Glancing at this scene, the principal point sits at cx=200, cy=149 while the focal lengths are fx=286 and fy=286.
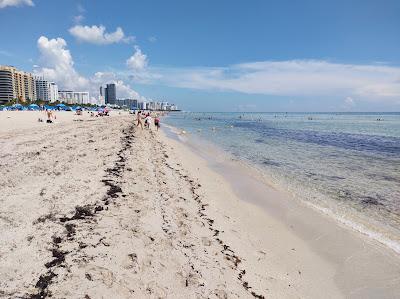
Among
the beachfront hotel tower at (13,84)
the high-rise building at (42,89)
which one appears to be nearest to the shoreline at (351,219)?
the beachfront hotel tower at (13,84)

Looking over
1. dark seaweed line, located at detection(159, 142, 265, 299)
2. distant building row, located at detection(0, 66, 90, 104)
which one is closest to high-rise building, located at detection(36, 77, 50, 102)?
distant building row, located at detection(0, 66, 90, 104)

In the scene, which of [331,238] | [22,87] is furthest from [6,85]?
[331,238]

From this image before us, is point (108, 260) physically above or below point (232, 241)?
above

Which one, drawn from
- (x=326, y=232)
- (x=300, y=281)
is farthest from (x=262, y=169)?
(x=300, y=281)

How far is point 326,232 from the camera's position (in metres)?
6.76

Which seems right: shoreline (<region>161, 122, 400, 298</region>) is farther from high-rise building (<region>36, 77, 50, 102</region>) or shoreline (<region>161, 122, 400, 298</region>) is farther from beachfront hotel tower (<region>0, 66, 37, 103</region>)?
high-rise building (<region>36, 77, 50, 102</region>)

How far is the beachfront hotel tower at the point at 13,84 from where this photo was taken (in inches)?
5472

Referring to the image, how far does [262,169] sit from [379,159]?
9.53m

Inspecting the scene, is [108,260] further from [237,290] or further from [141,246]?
[237,290]

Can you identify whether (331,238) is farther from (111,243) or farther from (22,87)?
(22,87)

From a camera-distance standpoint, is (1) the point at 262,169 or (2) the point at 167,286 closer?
(2) the point at 167,286

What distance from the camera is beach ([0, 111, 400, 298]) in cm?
365

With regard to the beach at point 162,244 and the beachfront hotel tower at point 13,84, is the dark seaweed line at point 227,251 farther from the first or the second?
the beachfront hotel tower at point 13,84

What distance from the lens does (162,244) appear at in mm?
4730
